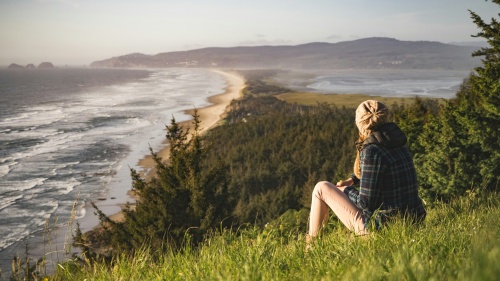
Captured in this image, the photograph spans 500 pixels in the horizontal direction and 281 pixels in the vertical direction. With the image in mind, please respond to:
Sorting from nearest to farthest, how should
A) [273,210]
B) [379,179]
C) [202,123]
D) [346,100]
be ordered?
[379,179]
[273,210]
[202,123]
[346,100]

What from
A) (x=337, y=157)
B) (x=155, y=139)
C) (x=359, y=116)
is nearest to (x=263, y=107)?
(x=155, y=139)

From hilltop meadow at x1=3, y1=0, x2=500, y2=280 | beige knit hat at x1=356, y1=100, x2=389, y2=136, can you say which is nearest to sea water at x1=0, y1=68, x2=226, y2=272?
hilltop meadow at x1=3, y1=0, x2=500, y2=280

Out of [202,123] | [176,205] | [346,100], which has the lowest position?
[202,123]

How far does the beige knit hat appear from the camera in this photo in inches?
172

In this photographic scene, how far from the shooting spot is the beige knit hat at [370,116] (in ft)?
14.4

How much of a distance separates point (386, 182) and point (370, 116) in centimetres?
69

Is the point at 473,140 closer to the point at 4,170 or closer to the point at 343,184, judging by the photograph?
the point at 343,184

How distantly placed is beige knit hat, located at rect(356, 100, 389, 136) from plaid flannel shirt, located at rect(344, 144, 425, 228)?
263 millimetres

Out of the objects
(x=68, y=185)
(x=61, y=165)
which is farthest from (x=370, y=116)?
(x=61, y=165)

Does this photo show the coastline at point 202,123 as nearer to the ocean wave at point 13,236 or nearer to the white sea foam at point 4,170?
the ocean wave at point 13,236

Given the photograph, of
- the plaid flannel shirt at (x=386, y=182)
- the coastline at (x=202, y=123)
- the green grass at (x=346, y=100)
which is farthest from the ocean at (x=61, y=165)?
the green grass at (x=346, y=100)

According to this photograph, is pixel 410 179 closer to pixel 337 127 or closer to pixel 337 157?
pixel 337 157

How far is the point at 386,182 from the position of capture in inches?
168

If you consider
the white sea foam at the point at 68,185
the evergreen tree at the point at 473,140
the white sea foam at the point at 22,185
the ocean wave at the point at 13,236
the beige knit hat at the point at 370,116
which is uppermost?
the beige knit hat at the point at 370,116
